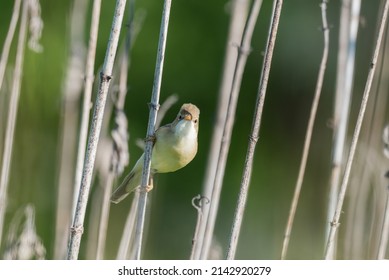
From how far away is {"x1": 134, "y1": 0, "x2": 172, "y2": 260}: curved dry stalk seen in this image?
2279 mm

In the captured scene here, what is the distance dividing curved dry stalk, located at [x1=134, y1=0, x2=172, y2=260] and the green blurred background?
1.00 meters

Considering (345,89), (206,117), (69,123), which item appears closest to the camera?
(345,89)

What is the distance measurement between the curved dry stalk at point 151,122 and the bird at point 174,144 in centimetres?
28

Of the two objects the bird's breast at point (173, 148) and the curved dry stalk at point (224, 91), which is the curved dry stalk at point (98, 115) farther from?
the curved dry stalk at point (224, 91)

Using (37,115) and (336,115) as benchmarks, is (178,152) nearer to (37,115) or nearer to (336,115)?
(336,115)

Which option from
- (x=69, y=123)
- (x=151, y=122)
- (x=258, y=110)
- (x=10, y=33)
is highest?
(x=10, y=33)

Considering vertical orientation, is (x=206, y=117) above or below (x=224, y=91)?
below

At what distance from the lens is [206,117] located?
4621 millimetres

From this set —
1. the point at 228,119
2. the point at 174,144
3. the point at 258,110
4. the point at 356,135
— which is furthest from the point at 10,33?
the point at 356,135

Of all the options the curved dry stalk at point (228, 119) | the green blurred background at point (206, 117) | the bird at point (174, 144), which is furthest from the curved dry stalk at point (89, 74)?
the green blurred background at point (206, 117)

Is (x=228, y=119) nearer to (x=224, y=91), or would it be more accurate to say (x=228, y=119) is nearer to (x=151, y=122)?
(x=151, y=122)

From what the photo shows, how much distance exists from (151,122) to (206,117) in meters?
2.26

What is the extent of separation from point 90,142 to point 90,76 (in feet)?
1.43
